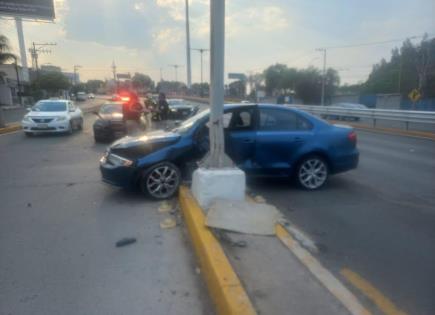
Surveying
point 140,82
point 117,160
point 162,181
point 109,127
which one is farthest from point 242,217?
point 140,82

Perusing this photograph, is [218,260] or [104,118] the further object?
[104,118]

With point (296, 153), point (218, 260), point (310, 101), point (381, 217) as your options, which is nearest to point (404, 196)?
point (381, 217)

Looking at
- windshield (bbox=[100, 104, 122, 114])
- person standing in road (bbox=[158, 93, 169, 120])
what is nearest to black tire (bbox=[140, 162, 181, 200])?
windshield (bbox=[100, 104, 122, 114])

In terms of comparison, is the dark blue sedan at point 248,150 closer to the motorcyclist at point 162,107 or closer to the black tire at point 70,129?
the black tire at point 70,129

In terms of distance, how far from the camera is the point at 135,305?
3.26 meters

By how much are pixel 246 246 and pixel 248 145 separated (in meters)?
2.78

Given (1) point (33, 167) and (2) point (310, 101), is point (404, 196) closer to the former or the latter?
(1) point (33, 167)

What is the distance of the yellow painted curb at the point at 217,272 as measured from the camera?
9.44 feet

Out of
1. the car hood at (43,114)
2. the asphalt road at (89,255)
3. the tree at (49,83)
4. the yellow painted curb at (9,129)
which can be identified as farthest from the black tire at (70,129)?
the tree at (49,83)

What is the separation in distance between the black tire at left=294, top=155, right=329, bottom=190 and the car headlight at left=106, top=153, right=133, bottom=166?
9.89ft

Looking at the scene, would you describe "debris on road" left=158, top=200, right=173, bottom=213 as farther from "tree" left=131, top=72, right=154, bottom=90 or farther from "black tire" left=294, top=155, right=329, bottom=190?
"tree" left=131, top=72, right=154, bottom=90

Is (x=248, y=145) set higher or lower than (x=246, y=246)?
higher

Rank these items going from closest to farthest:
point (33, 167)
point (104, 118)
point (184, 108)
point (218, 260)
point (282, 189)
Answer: point (218, 260) < point (282, 189) < point (33, 167) < point (104, 118) < point (184, 108)

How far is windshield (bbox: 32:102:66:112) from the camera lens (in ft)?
53.7
